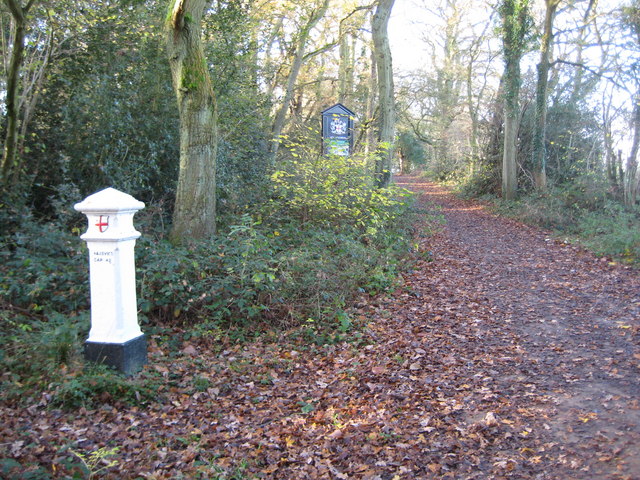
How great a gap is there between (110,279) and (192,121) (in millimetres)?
3931

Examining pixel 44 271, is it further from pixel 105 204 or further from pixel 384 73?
pixel 384 73

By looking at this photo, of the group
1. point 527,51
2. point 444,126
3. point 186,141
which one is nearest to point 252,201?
point 186,141

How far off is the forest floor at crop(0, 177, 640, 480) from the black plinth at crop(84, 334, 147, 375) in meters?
0.24

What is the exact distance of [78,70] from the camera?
9094 mm

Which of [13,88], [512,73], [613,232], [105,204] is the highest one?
[512,73]

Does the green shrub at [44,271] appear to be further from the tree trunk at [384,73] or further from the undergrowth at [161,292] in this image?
the tree trunk at [384,73]

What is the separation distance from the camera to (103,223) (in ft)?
15.3

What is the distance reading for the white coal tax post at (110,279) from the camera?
4637 millimetres

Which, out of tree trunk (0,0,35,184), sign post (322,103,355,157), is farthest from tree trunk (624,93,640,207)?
tree trunk (0,0,35,184)

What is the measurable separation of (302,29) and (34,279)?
1322 centimetres

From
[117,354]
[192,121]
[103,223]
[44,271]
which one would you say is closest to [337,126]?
[192,121]

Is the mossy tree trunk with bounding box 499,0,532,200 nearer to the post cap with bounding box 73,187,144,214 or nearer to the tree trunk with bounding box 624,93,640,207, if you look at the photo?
the tree trunk with bounding box 624,93,640,207

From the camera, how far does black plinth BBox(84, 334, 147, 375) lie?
465cm

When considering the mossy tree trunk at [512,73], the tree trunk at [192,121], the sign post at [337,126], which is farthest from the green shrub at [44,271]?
the mossy tree trunk at [512,73]
